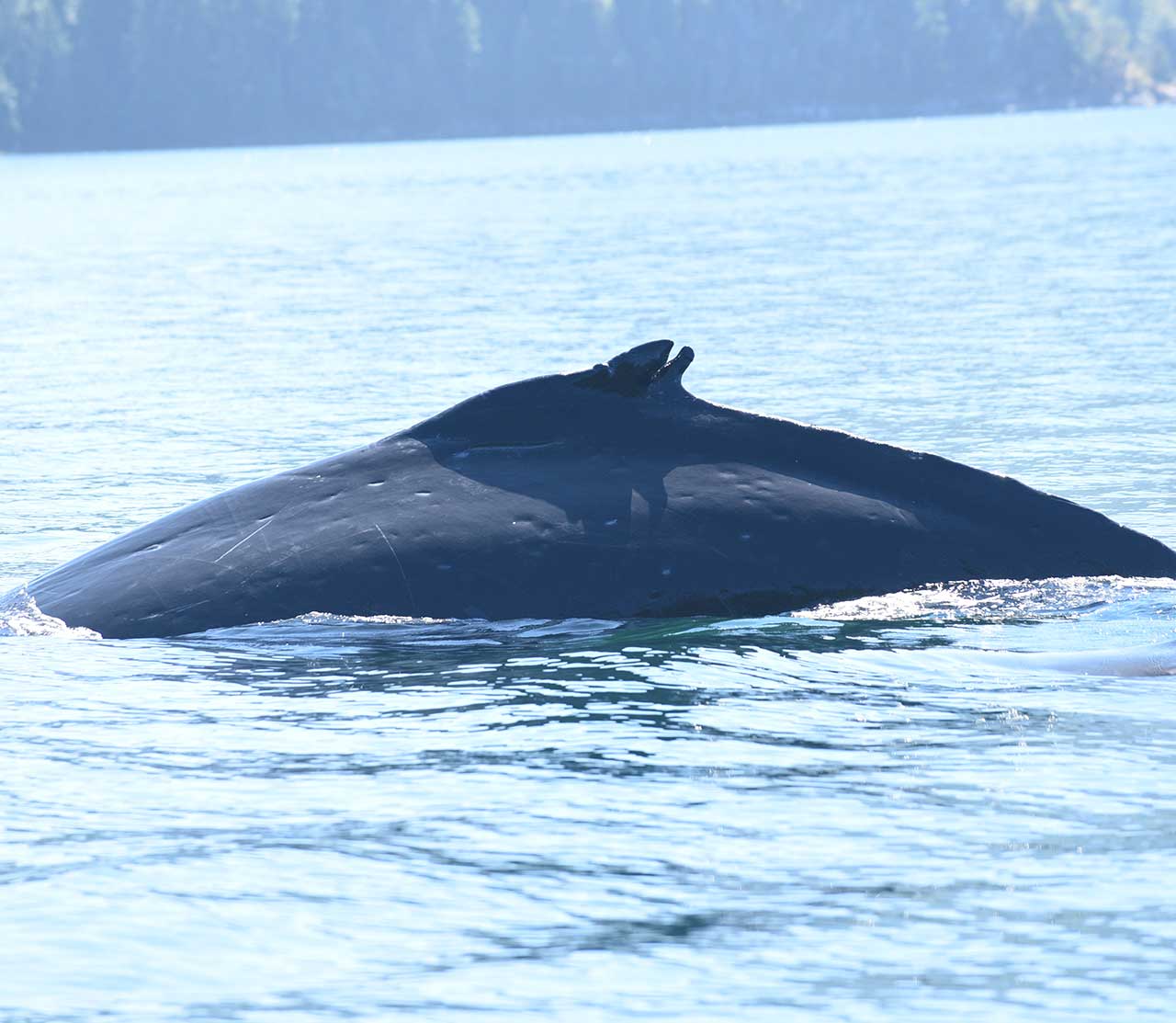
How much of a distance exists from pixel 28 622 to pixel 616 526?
9.46 feet

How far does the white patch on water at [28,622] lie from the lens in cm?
962

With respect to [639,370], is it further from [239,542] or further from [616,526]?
[239,542]

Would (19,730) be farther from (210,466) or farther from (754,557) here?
(210,466)

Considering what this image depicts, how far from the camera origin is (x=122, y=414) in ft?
68.0

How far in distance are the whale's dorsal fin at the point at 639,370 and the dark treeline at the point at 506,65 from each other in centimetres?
17332

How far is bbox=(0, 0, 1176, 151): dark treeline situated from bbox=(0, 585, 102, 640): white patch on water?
171993 millimetres

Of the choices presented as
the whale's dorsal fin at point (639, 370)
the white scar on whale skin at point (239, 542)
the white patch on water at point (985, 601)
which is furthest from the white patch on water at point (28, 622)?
the white patch on water at point (985, 601)

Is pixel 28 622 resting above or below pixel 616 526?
below

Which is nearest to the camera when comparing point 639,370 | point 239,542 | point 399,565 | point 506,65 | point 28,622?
point 639,370

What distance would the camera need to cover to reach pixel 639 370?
30.3 ft

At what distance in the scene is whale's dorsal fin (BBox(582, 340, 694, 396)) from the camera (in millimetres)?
9172

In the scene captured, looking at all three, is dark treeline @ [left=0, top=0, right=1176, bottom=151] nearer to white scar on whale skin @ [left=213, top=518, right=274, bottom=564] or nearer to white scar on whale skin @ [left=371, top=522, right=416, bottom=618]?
white scar on whale skin @ [left=213, top=518, right=274, bottom=564]

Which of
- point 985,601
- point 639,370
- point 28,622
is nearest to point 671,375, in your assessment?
point 639,370

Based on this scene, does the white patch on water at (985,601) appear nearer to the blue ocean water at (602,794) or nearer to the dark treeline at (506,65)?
the blue ocean water at (602,794)
